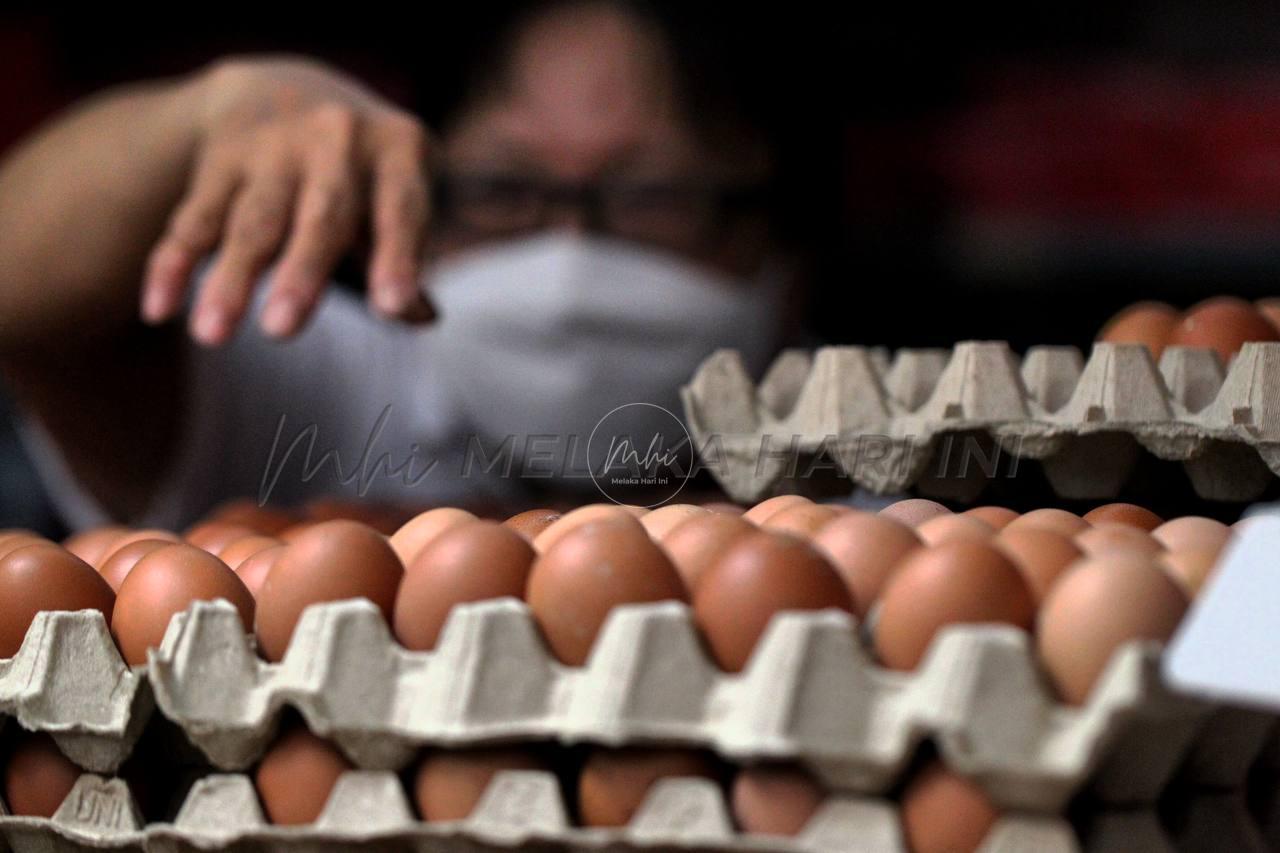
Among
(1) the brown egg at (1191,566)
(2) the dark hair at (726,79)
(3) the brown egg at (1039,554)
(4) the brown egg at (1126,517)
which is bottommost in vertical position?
(4) the brown egg at (1126,517)

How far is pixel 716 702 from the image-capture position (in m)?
0.51

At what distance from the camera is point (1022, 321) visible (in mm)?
2697

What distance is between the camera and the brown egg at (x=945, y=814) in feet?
1.58

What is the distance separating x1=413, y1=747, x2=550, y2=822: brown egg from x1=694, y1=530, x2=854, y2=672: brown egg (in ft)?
0.29

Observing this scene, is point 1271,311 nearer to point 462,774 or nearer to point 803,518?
point 803,518

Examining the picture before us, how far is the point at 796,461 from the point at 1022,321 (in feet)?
6.52

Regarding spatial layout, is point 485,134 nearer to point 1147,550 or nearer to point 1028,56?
point 1028,56

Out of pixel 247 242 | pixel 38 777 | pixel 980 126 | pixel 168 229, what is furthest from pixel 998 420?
pixel 980 126

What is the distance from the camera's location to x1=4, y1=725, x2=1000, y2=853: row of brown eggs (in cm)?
49

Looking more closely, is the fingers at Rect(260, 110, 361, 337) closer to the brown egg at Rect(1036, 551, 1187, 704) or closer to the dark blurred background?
the brown egg at Rect(1036, 551, 1187, 704)

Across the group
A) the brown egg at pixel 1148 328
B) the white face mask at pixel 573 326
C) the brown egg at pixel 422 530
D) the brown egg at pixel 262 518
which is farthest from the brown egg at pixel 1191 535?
the white face mask at pixel 573 326

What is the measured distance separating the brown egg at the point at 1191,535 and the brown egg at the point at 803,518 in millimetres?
145

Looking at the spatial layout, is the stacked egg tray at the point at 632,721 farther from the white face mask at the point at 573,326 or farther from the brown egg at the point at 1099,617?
the white face mask at the point at 573,326

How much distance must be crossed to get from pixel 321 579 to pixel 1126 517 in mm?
403
